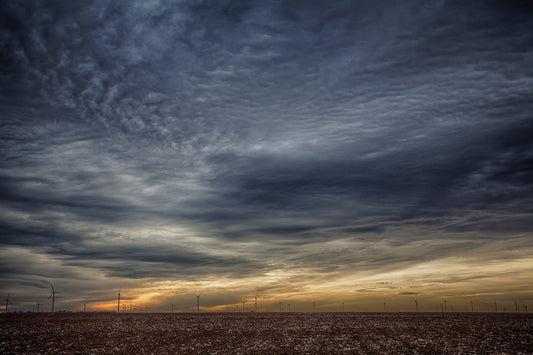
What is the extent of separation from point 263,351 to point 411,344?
19388 mm

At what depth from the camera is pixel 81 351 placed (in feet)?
148

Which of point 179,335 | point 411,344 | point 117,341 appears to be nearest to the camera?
point 411,344

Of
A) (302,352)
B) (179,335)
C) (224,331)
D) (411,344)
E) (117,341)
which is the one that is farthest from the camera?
(224,331)

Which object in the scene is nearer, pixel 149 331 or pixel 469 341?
pixel 469 341

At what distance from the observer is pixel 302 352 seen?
145ft

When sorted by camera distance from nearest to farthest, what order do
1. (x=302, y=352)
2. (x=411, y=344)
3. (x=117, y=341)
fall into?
1. (x=302, y=352)
2. (x=411, y=344)
3. (x=117, y=341)

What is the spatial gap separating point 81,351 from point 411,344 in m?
41.5

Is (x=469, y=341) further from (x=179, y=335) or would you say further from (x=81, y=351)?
(x=81, y=351)

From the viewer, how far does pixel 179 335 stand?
56.5 m

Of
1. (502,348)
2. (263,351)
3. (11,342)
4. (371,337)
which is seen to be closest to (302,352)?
(263,351)

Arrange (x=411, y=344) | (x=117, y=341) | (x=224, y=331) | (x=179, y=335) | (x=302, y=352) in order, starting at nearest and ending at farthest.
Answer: (x=302, y=352) < (x=411, y=344) < (x=117, y=341) < (x=179, y=335) < (x=224, y=331)

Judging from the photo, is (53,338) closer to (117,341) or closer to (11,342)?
(11,342)

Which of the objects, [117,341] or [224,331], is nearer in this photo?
[117,341]

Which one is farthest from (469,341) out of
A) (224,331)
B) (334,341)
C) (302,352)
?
(224,331)
